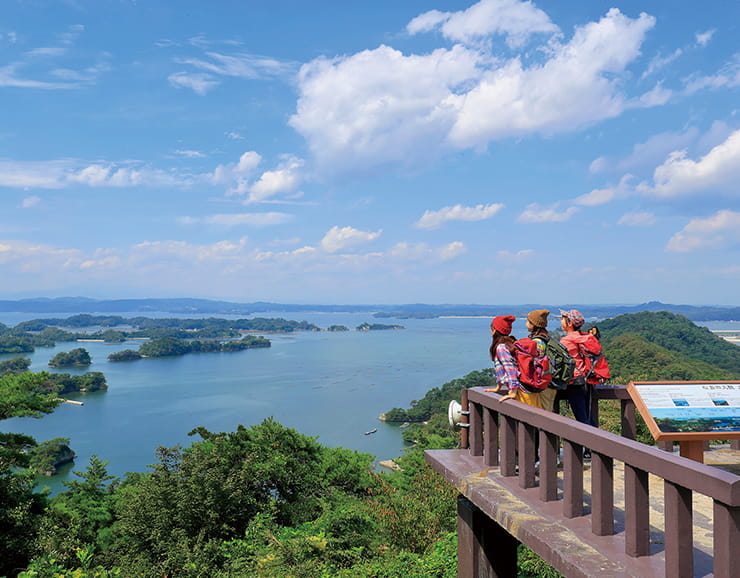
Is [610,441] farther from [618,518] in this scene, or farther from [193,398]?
[193,398]

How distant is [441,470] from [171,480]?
11.6 m

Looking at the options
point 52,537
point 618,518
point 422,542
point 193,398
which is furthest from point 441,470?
point 193,398

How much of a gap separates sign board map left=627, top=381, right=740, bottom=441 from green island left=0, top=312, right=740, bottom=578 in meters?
1.50

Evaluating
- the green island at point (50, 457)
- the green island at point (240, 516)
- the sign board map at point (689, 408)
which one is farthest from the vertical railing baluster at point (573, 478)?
the green island at point (50, 457)

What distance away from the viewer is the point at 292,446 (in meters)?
18.9

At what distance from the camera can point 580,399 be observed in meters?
4.23

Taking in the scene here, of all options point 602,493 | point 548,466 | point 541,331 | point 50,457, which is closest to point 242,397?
point 50,457

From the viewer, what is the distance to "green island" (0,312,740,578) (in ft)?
27.0

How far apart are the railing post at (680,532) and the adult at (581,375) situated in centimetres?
211

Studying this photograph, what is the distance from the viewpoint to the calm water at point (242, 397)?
54.5 m

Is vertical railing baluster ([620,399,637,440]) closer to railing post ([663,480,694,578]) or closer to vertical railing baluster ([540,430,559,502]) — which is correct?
vertical railing baluster ([540,430,559,502])

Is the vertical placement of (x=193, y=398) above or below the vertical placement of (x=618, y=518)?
below

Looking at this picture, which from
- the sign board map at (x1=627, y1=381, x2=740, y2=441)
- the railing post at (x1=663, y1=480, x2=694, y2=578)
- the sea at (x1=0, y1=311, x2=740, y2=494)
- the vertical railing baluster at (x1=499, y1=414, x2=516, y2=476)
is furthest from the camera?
the sea at (x1=0, y1=311, x2=740, y2=494)

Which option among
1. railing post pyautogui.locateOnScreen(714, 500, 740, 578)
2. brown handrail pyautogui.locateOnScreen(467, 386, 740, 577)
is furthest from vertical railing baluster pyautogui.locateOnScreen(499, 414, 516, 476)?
railing post pyautogui.locateOnScreen(714, 500, 740, 578)
